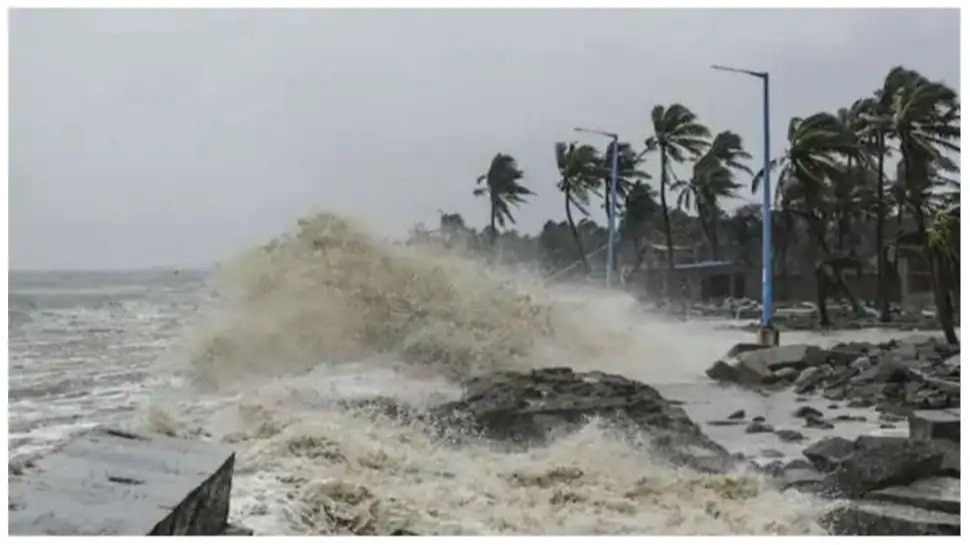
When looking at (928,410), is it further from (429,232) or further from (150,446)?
(150,446)

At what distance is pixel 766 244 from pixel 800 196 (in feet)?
0.41

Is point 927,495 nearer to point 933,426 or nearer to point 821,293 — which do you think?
point 933,426

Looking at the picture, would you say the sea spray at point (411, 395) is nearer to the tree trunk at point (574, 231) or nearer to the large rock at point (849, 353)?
the tree trunk at point (574, 231)

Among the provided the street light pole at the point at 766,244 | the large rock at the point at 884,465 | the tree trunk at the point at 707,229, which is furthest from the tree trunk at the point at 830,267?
the large rock at the point at 884,465

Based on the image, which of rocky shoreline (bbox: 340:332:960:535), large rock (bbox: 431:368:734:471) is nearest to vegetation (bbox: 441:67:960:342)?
rocky shoreline (bbox: 340:332:960:535)

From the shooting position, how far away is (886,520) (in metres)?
2.21

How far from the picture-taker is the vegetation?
2.36 meters

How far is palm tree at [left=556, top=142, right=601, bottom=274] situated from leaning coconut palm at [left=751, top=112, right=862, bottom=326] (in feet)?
1.13

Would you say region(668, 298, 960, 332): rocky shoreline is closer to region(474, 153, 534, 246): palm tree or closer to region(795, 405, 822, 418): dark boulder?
region(795, 405, 822, 418): dark boulder

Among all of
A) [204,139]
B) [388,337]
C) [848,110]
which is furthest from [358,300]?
[848,110]

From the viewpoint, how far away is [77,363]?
7.55 ft

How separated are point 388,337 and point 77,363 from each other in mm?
632

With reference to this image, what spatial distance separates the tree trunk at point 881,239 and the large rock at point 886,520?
418mm

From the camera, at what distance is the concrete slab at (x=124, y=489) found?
6.93ft
